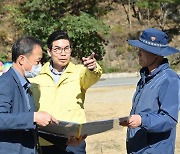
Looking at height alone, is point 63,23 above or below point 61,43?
above

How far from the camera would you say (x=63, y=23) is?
18.8 m

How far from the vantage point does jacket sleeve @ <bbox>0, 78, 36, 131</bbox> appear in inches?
104

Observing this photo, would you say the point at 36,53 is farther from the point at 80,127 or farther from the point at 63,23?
the point at 63,23

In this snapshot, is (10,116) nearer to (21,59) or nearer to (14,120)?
(14,120)

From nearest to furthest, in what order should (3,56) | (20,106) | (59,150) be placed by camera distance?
(20,106)
(59,150)
(3,56)

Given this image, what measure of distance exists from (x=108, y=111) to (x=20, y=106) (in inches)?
292

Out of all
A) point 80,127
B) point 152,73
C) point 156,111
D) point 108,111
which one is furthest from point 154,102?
point 108,111

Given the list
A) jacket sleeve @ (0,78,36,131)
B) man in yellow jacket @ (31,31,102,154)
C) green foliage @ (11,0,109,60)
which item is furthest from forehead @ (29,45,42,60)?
green foliage @ (11,0,109,60)

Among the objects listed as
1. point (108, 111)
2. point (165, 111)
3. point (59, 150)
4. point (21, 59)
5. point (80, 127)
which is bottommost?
point (108, 111)

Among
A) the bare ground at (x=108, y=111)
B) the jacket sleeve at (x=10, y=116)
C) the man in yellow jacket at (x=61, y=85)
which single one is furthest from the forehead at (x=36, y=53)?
the bare ground at (x=108, y=111)

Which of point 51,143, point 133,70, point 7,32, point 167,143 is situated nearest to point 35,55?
point 51,143

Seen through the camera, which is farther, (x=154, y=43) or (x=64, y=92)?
(x=64, y=92)

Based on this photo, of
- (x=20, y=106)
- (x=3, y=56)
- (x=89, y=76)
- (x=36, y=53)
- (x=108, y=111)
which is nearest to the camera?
(x=20, y=106)

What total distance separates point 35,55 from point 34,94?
1.80 ft
